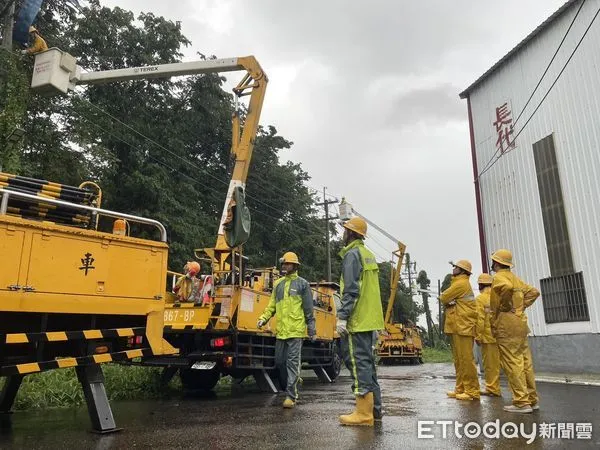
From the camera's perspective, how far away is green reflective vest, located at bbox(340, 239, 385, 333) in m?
5.06

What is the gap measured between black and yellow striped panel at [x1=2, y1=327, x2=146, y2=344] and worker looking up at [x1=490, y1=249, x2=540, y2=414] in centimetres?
414

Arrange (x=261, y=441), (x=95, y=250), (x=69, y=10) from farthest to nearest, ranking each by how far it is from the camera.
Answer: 1. (x=69, y=10)
2. (x=95, y=250)
3. (x=261, y=441)

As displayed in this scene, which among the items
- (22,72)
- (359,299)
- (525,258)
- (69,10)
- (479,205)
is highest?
(69,10)

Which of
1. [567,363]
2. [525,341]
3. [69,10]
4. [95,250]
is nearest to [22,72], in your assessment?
[69,10]

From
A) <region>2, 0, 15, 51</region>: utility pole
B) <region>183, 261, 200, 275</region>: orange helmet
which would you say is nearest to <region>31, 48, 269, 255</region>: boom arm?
<region>183, 261, 200, 275</region>: orange helmet

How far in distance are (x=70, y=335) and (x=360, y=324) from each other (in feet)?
9.04

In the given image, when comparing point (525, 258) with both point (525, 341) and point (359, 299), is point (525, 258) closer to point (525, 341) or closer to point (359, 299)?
point (525, 341)

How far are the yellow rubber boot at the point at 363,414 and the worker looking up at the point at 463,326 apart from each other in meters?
2.76

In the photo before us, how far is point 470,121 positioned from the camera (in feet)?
56.1

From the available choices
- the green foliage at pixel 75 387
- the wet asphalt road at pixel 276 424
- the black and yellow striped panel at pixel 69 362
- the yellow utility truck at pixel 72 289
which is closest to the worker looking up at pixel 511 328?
the wet asphalt road at pixel 276 424

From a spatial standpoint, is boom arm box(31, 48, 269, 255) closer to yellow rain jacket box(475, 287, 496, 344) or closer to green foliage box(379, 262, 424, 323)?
yellow rain jacket box(475, 287, 496, 344)

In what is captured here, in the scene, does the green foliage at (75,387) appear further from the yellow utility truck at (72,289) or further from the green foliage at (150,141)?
the green foliage at (150,141)

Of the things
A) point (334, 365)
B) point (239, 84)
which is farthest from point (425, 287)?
point (239, 84)

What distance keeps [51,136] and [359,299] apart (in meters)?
14.5
